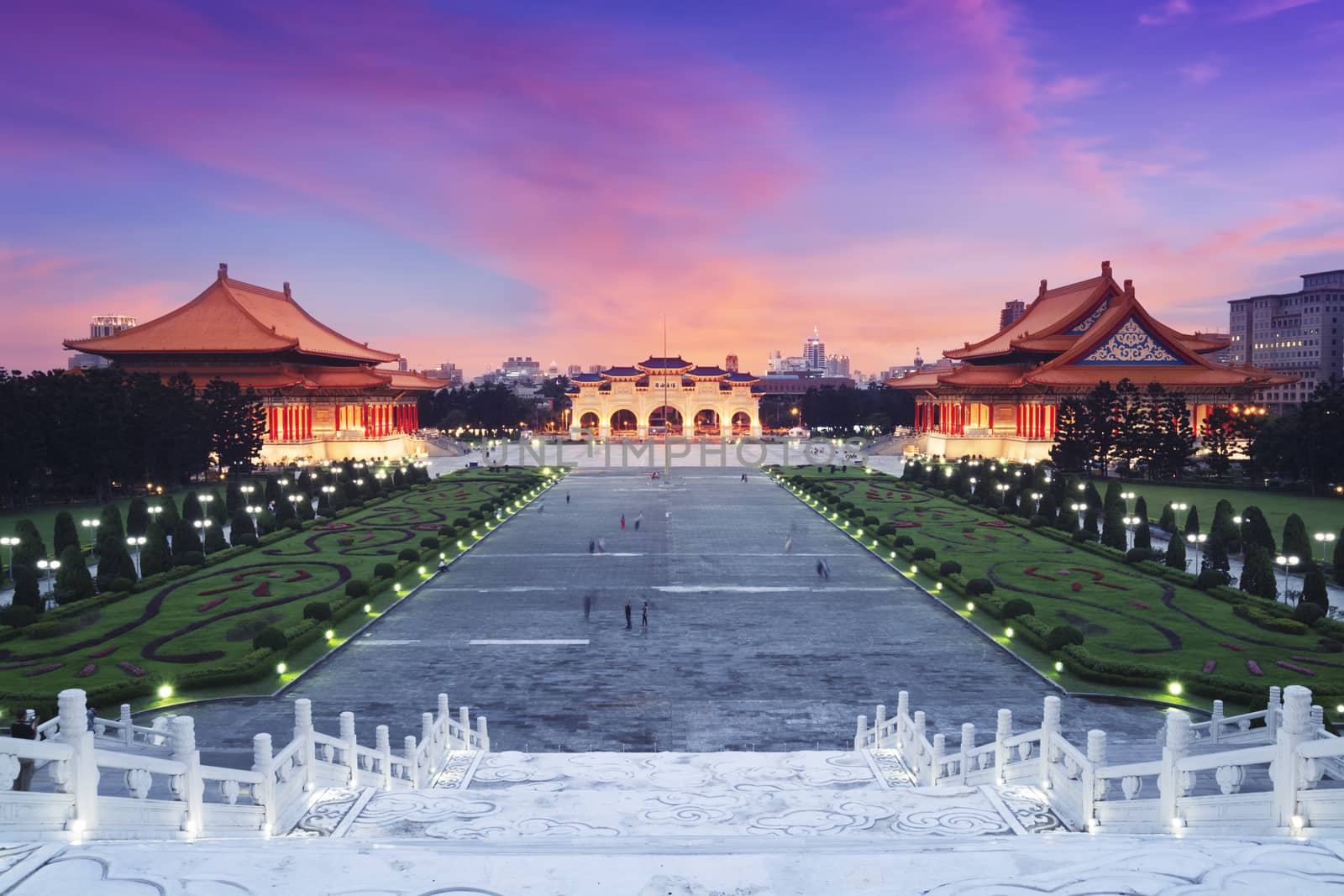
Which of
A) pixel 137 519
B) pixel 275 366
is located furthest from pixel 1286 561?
pixel 275 366

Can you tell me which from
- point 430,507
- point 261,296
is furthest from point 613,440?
point 430,507

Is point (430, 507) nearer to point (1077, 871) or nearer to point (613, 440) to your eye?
point (1077, 871)

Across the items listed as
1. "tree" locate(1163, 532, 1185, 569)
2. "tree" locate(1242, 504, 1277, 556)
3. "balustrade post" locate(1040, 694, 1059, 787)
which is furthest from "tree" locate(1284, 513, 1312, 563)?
"balustrade post" locate(1040, 694, 1059, 787)

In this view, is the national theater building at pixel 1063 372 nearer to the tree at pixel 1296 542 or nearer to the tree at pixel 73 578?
the tree at pixel 1296 542

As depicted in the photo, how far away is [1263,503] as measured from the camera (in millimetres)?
48562

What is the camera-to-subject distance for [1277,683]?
19.8m

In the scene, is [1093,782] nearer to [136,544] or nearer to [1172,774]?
[1172,774]

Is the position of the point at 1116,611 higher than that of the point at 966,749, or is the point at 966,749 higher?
the point at 966,749

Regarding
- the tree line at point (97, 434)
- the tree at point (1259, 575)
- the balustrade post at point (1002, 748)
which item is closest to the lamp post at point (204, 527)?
the tree line at point (97, 434)

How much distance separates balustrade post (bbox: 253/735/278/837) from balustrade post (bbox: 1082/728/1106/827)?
8.15 metres

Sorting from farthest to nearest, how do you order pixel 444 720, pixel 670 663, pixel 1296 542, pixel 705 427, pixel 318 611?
pixel 705 427 → pixel 1296 542 → pixel 318 611 → pixel 670 663 → pixel 444 720

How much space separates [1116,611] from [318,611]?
2080 centimetres

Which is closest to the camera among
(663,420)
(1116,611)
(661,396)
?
(1116,611)

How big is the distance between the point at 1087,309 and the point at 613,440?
57.8 meters
